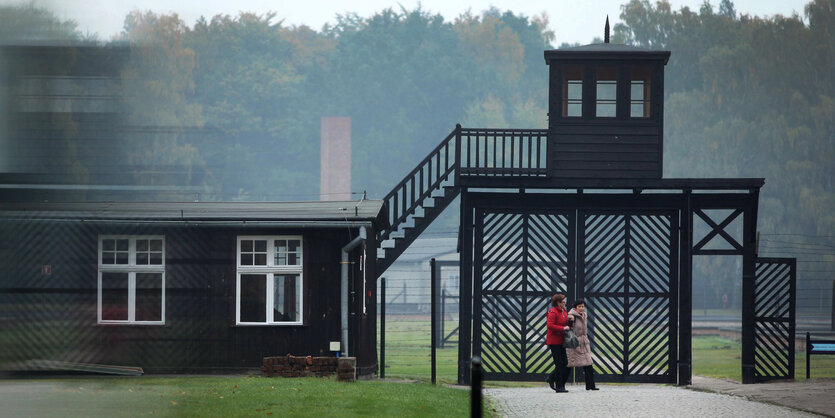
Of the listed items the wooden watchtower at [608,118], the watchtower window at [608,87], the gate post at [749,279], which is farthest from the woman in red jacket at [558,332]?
the watchtower window at [608,87]

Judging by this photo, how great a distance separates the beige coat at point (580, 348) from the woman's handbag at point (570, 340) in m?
0.12

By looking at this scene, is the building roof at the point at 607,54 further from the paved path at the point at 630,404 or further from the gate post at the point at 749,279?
the paved path at the point at 630,404

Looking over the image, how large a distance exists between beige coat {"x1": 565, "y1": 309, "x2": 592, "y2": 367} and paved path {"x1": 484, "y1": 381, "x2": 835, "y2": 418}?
0.53 m

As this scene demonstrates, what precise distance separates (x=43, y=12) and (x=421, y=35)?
3642 inches

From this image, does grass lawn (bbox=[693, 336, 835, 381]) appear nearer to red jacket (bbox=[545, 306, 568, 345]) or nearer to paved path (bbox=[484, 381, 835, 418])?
paved path (bbox=[484, 381, 835, 418])

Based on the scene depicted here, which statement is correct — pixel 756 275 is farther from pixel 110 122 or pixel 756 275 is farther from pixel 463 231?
pixel 110 122

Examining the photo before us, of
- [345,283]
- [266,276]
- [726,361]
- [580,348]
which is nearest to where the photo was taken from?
[580,348]

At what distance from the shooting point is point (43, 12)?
3.58m

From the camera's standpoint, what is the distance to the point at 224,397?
1421 centimetres

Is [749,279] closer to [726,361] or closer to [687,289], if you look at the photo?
[687,289]

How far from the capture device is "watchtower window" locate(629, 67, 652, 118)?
23188mm

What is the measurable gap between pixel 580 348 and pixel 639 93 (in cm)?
694

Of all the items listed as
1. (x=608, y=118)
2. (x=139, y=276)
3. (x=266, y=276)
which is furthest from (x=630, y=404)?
(x=608, y=118)

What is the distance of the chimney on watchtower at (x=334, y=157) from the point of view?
63.1 meters
